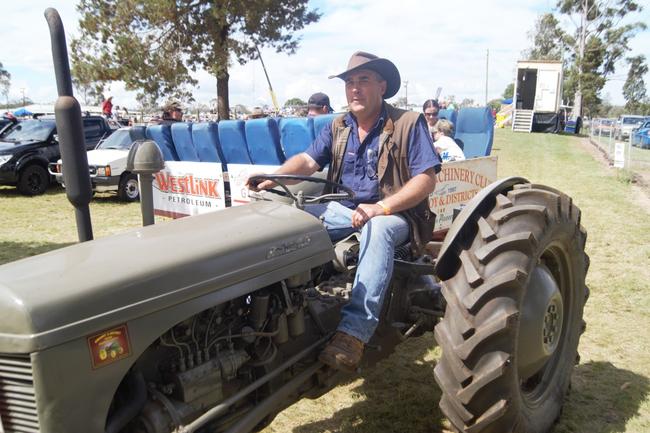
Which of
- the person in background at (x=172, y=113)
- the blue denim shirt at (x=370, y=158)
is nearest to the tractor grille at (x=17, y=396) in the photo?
the blue denim shirt at (x=370, y=158)

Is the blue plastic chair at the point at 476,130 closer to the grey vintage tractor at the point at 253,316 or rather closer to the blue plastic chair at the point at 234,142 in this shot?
the blue plastic chair at the point at 234,142

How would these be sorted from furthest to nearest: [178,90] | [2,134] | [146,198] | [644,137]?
1. [178,90]
2. [644,137]
3. [2,134]
4. [146,198]

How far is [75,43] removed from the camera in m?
18.7

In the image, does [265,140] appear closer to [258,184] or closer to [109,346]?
[258,184]

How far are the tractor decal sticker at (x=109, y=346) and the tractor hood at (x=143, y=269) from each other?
39 millimetres

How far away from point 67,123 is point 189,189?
21.1 ft

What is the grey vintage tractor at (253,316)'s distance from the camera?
5.33 ft

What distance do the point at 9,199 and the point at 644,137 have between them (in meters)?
19.3

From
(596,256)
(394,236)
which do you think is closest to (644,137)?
(596,256)

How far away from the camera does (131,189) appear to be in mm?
11070

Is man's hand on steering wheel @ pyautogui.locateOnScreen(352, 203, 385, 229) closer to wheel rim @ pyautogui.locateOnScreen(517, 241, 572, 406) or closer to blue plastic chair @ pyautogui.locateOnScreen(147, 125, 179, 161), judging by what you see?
wheel rim @ pyautogui.locateOnScreen(517, 241, 572, 406)

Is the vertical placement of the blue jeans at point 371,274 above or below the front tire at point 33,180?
above

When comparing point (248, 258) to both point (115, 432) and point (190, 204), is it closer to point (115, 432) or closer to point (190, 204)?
point (115, 432)

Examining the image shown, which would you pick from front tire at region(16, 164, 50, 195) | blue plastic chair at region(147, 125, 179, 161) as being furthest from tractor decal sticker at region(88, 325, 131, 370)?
front tire at region(16, 164, 50, 195)
